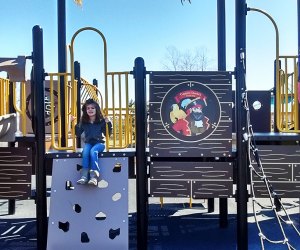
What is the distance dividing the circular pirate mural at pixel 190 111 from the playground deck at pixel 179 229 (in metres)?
1.42

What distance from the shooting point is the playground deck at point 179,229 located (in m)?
4.63

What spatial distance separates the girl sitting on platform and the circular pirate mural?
83 cm

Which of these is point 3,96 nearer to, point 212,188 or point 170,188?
point 170,188

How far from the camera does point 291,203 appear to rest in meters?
7.33

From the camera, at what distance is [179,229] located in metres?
5.38

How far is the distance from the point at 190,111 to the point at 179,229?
6.41 ft

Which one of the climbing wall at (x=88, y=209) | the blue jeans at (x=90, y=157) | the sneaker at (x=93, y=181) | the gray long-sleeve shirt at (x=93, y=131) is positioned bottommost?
the climbing wall at (x=88, y=209)

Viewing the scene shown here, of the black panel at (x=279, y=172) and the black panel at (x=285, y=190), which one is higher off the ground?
the black panel at (x=279, y=172)

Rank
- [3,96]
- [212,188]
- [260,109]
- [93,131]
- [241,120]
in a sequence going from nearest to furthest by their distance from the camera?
[241,120] → [212,188] → [93,131] → [3,96] → [260,109]

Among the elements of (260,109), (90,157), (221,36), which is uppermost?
(221,36)

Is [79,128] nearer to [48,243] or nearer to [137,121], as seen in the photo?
[137,121]

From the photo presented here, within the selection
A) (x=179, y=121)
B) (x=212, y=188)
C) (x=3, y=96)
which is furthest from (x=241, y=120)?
(x=3, y=96)

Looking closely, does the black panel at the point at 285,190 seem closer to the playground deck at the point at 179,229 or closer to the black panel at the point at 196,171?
the black panel at the point at 196,171

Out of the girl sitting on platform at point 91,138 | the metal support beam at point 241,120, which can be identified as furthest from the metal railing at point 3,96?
the metal support beam at point 241,120
